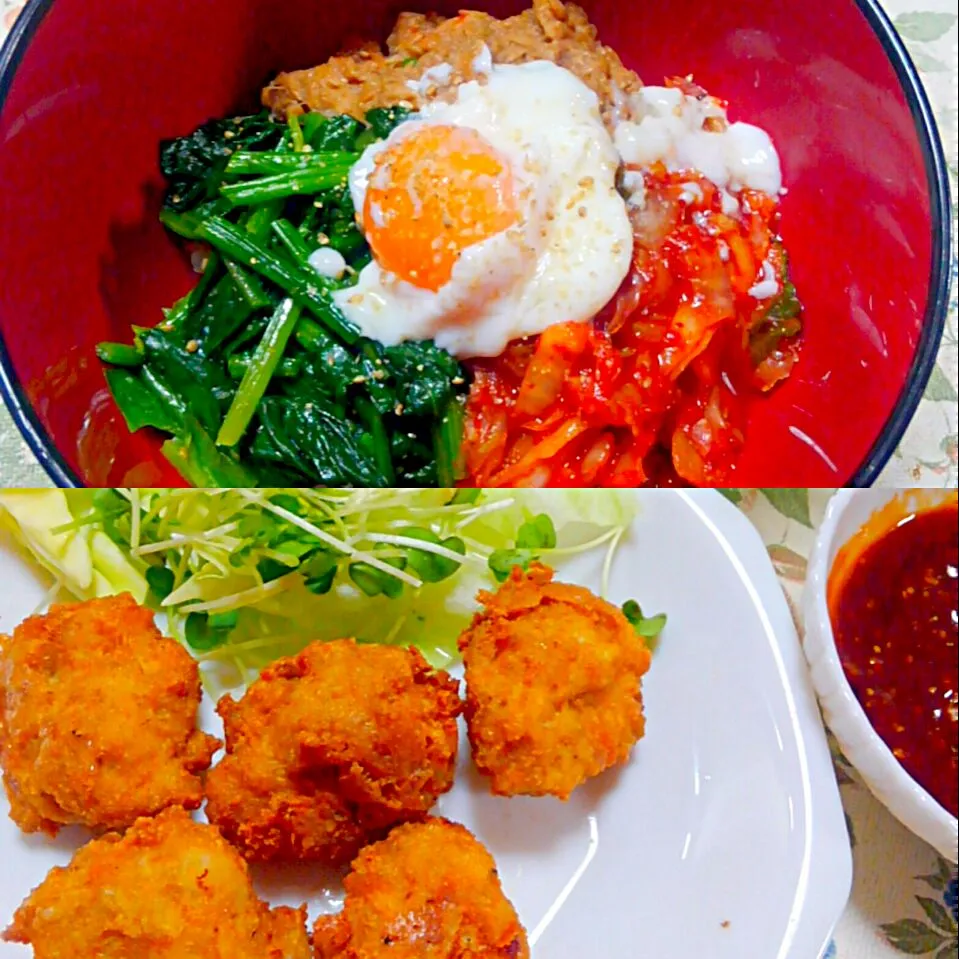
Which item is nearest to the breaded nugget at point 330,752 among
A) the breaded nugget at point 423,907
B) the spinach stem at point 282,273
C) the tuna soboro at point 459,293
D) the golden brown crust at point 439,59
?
the breaded nugget at point 423,907

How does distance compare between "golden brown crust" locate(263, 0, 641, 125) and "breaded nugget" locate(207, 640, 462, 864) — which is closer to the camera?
"breaded nugget" locate(207, 640, 462, 864)

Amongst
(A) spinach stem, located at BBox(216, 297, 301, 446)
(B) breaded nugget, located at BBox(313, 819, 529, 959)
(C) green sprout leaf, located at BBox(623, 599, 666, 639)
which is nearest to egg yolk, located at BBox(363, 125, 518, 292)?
(A) spinach stem, located at BBox(216, 297, 301, 446)

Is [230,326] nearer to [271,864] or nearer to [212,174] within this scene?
[212,174]

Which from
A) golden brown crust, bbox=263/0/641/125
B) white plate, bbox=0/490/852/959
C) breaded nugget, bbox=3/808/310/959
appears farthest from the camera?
golden brown crust, bbox=263/0/641/125

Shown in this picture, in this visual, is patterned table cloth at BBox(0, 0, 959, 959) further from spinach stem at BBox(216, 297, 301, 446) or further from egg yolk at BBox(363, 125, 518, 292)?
egg yolk at BBox(363, 125, 518, 292)

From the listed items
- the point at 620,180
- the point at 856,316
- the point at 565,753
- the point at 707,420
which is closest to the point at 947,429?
the point at 856,316

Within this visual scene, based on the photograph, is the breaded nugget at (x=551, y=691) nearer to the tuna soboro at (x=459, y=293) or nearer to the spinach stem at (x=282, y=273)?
the tuna soboro at (x=459, y=293)
